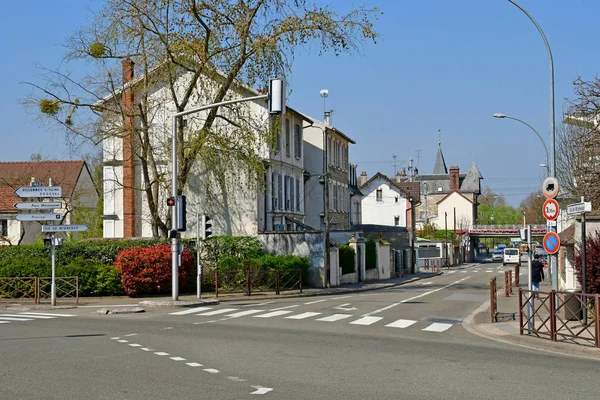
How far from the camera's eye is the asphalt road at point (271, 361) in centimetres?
958

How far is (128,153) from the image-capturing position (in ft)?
126

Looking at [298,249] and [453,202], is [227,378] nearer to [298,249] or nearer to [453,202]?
[298,249]

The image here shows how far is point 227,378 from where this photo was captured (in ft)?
34.2

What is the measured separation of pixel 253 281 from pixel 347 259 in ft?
32.1

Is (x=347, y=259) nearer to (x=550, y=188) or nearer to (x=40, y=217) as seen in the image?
(x=40, y=217)

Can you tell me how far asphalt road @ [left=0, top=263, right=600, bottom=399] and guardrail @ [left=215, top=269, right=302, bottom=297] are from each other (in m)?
10.5

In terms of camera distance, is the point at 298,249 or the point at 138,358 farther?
the point at 298,249

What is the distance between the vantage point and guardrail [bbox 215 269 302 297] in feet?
104

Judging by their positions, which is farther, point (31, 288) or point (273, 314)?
point (31, 288)

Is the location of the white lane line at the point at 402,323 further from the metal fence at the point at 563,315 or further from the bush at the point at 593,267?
the bush at the point at 593,267

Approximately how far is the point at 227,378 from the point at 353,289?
2654cm

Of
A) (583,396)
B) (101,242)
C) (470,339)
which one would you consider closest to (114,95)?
(101,242)

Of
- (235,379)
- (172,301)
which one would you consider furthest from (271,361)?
(172,301)

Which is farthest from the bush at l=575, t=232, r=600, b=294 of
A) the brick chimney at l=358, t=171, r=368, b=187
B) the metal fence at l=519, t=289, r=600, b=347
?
the brick chimney at l=358, t=171, r=368, b=187
